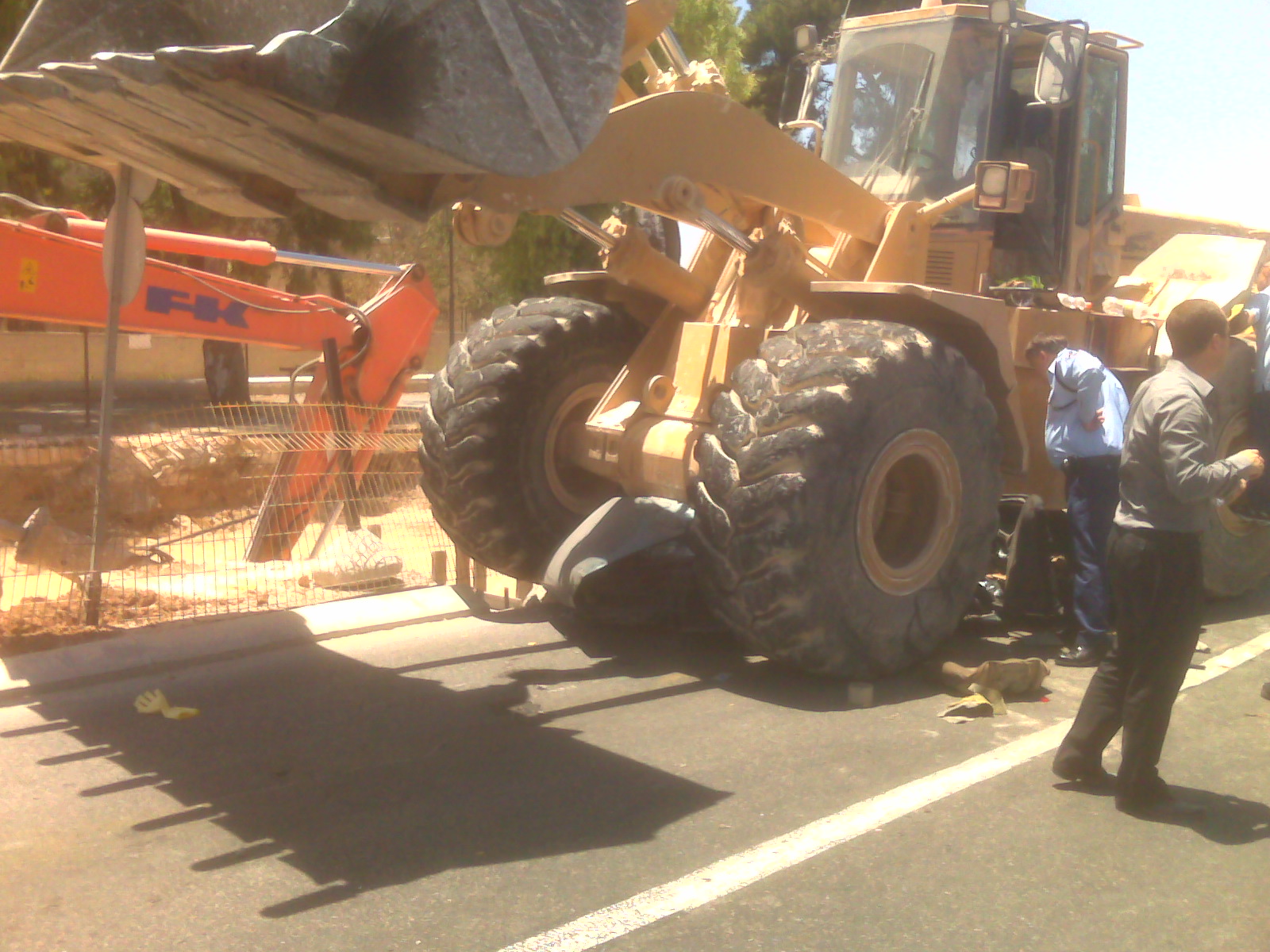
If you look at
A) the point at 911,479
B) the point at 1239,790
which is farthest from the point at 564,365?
the point at 1239,790

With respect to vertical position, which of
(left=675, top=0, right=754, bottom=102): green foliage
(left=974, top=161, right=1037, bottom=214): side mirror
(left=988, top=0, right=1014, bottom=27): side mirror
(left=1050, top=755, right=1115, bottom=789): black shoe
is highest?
(left=675, top=0, right=754, bottom=102): green foliage

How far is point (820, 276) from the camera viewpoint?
698 centimetres

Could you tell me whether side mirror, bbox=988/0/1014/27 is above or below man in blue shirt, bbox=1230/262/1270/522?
above

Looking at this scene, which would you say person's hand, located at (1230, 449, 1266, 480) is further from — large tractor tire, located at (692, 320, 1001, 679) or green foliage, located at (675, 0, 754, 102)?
green foliage, located at (675, 0, 754, 102)

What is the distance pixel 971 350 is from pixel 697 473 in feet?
5.72

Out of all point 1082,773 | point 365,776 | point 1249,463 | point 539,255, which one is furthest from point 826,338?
point 539,255

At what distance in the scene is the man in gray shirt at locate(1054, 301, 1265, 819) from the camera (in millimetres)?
4605

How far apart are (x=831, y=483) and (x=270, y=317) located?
3.84 meters

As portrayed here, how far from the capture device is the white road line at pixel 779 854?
3.80m

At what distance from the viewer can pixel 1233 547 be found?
823cm

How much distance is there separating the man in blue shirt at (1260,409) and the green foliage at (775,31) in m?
21.0

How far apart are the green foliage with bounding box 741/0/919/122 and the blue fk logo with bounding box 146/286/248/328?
2246cm

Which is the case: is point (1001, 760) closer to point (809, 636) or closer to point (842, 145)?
point (809, 636)

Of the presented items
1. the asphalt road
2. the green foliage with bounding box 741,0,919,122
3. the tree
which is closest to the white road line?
the asphalt road
